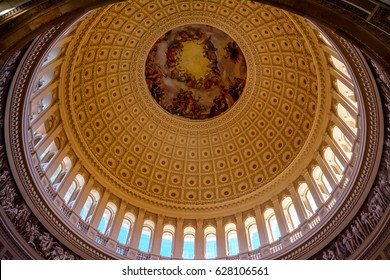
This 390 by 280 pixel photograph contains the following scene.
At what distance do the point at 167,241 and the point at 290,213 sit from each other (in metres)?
7.84

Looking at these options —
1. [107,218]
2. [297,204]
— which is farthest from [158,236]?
[297,204]

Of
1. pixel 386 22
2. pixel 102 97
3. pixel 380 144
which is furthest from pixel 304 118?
pixel 386 22

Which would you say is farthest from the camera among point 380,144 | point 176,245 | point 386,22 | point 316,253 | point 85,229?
point 176,245

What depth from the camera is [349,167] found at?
19047 mm

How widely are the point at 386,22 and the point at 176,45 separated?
2164cm

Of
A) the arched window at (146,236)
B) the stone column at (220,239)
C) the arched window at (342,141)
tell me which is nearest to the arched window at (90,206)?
the arched window at (146,236)

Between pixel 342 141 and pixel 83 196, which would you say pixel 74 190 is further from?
pixel 342 141

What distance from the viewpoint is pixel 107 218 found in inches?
941

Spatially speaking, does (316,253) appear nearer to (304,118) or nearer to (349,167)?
(349,167)

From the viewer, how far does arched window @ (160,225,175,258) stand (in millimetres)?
23703

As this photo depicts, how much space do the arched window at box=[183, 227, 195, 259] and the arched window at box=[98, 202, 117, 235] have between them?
190 inches

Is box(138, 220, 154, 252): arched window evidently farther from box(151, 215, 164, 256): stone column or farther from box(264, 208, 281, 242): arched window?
box(264, 208, 281, 242): arched window

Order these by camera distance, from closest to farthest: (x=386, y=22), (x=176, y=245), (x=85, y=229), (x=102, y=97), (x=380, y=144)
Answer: (x=386, y=22) < (x=380, y=144) < (x=85, y=229) < (x=176, y=245) < (x=102, y=97)

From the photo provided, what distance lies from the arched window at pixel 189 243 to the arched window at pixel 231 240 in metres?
2.17
